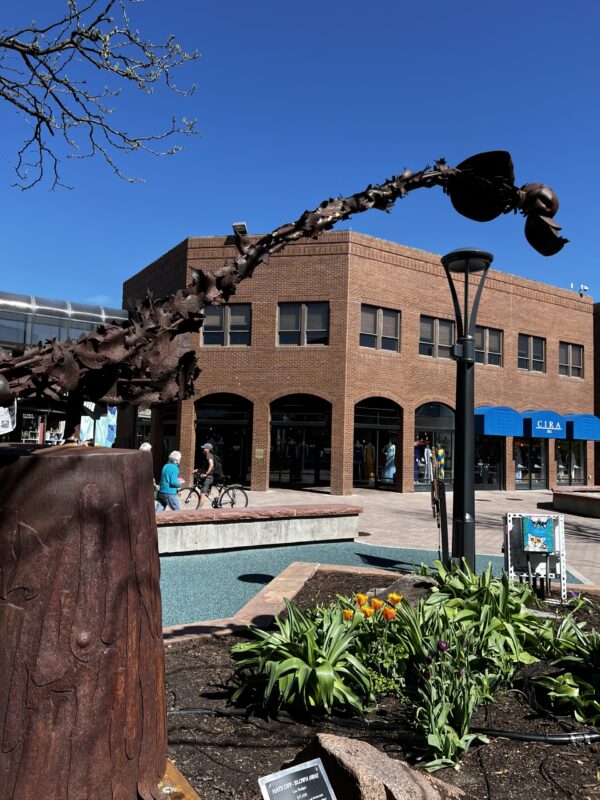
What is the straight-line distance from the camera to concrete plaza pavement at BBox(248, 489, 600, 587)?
10969 mm

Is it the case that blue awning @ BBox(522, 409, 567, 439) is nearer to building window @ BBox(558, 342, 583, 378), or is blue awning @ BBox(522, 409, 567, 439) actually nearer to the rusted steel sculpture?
building window @ BBox(558, 342, 583, 378)

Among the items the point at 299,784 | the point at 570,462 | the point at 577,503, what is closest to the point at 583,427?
the point at 570,462

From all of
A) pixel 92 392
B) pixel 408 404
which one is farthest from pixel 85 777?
pixel 408 404

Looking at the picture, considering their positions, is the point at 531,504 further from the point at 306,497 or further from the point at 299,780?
the point at 299,780

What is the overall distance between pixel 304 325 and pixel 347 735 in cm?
2114

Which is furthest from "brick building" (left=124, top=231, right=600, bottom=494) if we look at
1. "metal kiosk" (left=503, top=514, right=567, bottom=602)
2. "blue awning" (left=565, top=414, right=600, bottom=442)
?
"metal kiosk" (left=503, top=514, right=567, bottom=602)

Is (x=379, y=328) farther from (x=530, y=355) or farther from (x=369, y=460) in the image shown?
(x=530, y=355)

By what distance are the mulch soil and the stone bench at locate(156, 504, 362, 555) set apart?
221 inches

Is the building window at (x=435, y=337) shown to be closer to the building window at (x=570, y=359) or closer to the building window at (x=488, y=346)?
the building window at (x=488, y=346)

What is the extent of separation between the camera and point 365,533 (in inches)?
522

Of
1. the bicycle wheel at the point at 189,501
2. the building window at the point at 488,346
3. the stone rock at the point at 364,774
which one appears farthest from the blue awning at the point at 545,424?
the stone rock at the point at 364,774

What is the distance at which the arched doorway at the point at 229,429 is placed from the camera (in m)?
24.8

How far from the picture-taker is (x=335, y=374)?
23625 millimetres

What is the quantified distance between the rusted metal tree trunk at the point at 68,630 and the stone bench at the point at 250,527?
23.3 feet
